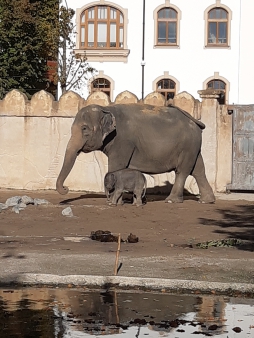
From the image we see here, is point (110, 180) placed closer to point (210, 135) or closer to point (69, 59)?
point (210, 135)

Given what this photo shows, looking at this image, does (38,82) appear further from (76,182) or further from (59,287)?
(59,287)

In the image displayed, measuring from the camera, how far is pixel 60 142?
2377 cm

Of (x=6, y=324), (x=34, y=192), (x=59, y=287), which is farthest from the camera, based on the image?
(x=34, y=192)

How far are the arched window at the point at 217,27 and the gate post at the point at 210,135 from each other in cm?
3155

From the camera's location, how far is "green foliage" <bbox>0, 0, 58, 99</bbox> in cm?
4991

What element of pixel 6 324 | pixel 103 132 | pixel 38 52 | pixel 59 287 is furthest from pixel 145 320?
pixel 38 52

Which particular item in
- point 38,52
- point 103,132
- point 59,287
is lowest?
point 59,287

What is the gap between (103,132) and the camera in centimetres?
1908

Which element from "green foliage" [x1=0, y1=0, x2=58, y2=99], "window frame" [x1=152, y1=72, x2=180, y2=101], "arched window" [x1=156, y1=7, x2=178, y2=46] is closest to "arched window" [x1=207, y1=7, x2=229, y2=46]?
"arched window" [x1=156, y1=7, x2=178, y2=46]

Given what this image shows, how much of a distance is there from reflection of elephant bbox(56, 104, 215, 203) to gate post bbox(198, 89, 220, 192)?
2564 millimetres

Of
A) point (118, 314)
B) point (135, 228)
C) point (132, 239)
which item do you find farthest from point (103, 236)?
point (118, 314)

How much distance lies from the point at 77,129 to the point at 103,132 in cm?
55

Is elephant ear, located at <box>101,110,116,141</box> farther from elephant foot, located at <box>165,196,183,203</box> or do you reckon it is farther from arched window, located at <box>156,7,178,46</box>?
arched window, located at <box>156,7,178,46</box>

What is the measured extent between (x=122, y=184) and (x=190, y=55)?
36721 millimetres
